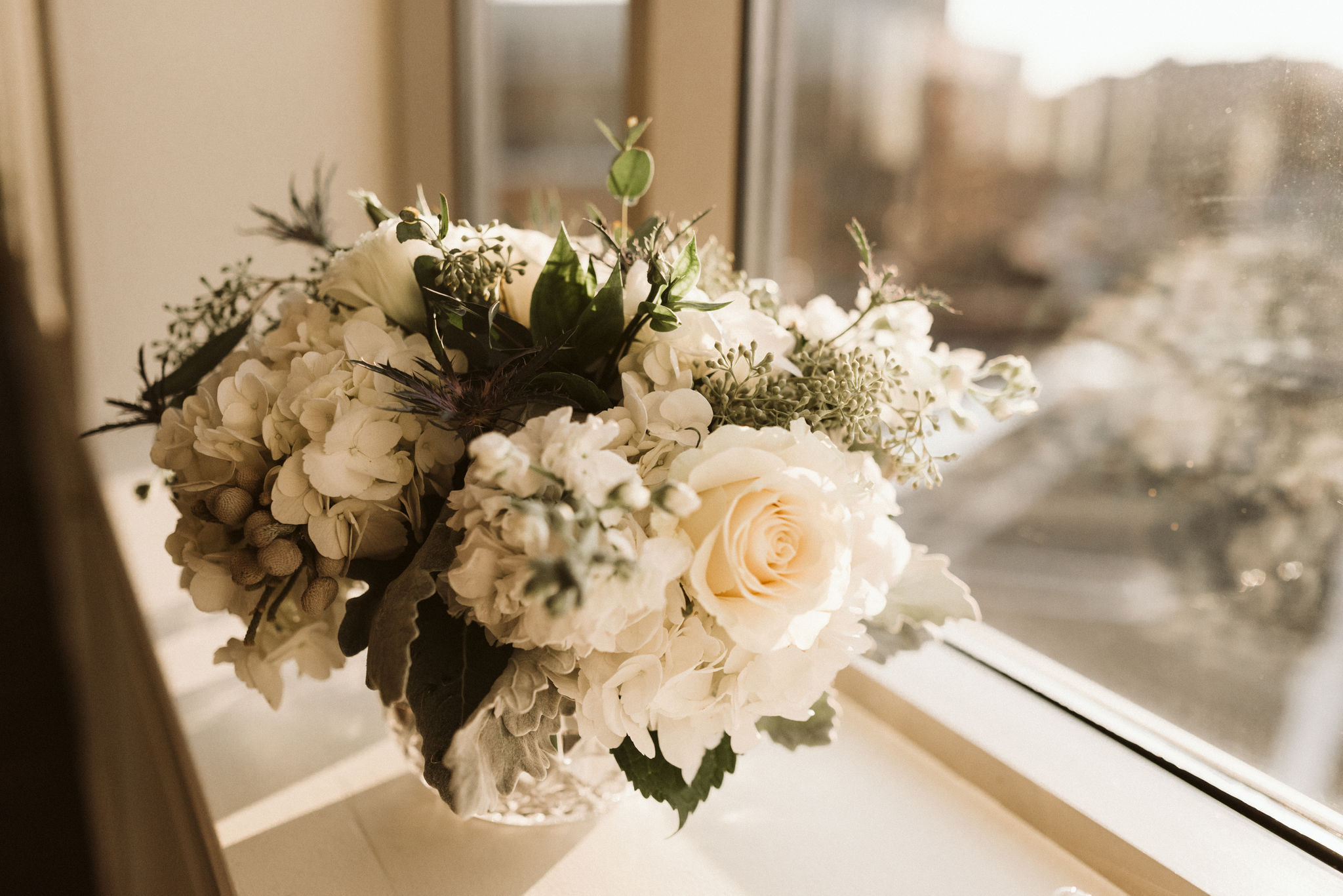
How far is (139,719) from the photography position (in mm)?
1329

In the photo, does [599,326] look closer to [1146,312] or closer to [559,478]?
[559,478]

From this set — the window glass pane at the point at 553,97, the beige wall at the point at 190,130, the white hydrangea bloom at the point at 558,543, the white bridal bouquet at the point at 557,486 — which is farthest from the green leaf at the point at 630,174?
the beige wall at the point at 190,130

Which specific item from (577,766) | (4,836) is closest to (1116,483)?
(577,766)

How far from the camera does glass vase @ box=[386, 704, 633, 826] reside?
666 mm

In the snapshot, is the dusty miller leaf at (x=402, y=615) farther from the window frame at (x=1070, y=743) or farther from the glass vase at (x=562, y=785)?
the window frame at (x=1070, y=743)

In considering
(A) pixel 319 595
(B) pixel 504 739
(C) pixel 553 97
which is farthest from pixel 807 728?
(C) pixel 553 97

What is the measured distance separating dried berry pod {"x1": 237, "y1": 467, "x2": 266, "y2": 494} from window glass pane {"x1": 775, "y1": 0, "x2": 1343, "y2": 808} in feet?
2.23

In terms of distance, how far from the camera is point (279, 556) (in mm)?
543

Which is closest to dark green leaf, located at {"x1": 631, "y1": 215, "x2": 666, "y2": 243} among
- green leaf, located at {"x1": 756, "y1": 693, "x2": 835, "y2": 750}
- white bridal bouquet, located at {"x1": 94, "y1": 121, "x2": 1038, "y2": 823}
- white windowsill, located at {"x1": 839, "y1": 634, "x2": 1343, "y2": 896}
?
white bridal bouquet, located at {"x1": 94, "y1": 121, "x2": 1038, "y2": 823}

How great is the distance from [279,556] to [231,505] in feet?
0.13

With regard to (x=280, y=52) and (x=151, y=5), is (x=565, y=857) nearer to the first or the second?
(x=280, y=52)

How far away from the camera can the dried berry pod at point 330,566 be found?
1.81 ft

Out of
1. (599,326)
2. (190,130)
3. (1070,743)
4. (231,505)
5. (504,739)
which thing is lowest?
(1070,743)

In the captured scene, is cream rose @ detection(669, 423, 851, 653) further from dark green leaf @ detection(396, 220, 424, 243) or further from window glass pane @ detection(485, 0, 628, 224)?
window glass pane @ detection(485, 0, 628, 224)
